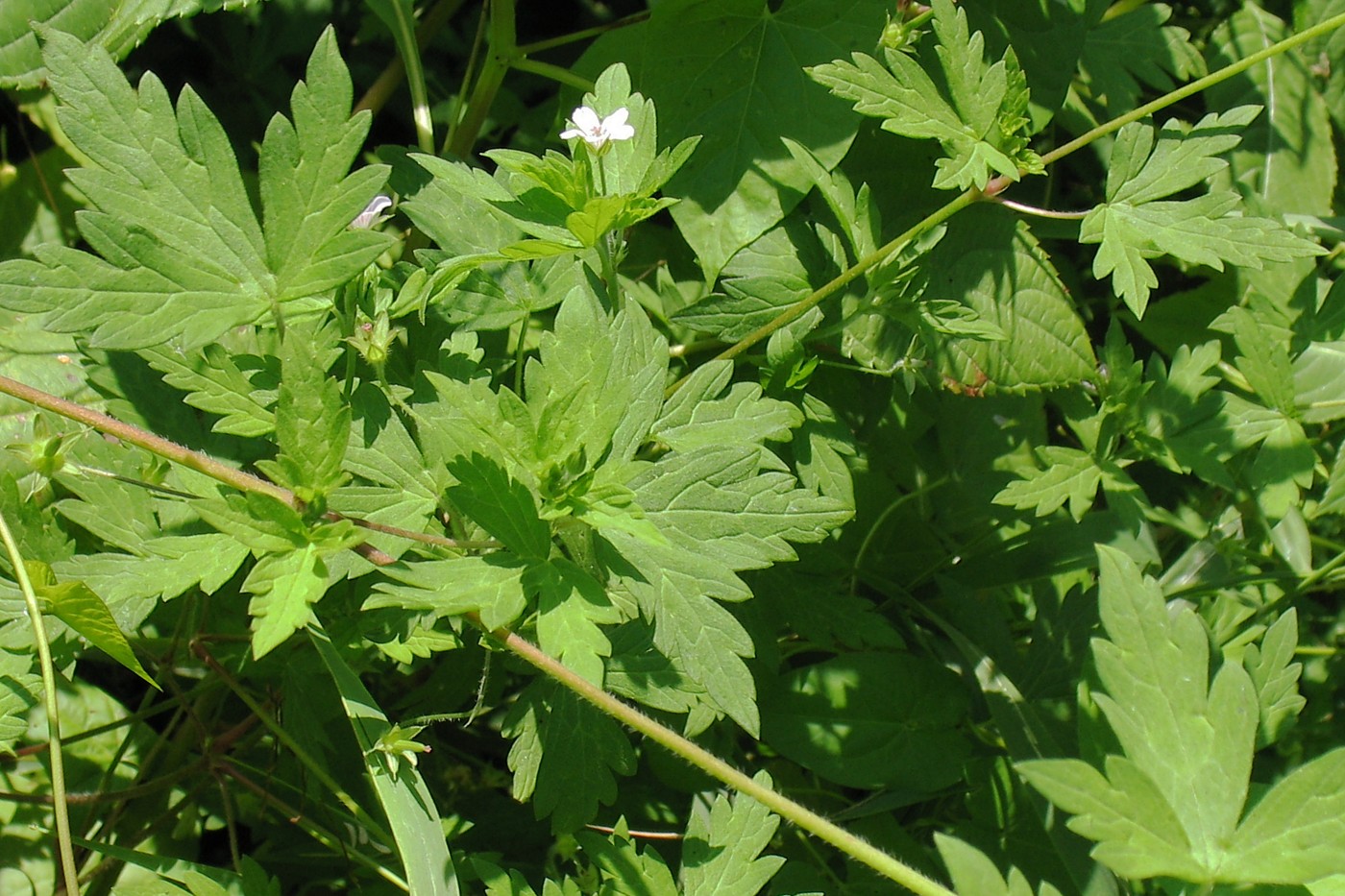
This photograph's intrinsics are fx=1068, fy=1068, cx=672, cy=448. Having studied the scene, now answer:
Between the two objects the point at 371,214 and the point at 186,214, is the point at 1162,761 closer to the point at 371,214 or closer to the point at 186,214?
the point at 371,214

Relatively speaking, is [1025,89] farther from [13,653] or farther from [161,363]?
[13,653]

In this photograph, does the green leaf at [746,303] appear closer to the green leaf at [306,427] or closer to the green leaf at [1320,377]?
the green leaf at [306,427]

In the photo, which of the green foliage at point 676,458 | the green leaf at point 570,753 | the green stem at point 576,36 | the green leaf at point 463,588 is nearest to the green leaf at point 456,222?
the green foliage at point 676,458

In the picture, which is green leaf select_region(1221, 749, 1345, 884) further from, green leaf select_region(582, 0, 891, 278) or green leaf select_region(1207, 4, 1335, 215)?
green leaf select_region(1207, 4, 1335, 215)

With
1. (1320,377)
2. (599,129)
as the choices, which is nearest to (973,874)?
(599,129)

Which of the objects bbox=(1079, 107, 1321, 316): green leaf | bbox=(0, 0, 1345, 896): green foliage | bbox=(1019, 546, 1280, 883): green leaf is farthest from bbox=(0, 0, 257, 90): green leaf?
bbox=(1019, 546, 1280, 883): green leaf
